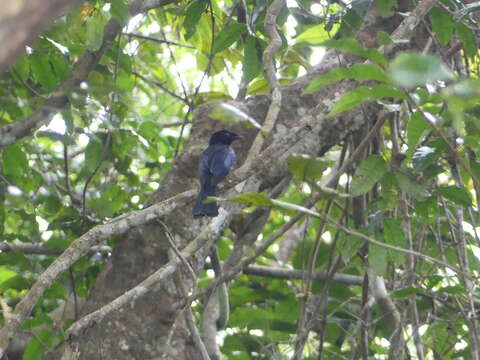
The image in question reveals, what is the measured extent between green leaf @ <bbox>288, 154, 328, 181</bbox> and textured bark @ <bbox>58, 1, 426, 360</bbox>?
44 centimetres

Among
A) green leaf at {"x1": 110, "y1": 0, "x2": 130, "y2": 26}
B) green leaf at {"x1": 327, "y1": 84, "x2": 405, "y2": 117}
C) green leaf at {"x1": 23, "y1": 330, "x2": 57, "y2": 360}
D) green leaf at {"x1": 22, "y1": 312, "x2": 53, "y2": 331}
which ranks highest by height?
green leaf at {"x1": 110, "y1": 0, "x2": 130, "y2": 26}

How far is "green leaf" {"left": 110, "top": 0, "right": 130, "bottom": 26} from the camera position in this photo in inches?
130

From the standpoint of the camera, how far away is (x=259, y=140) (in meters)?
3.47

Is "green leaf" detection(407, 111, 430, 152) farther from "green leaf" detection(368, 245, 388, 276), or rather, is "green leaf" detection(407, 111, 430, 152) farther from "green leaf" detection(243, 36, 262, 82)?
"green leaf" detection(243, 36, 262, 82)

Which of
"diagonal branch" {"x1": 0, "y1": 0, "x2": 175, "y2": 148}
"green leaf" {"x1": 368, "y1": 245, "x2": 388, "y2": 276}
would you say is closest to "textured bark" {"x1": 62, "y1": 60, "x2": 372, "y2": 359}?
"green leaf" {"x1": 368, "y1": 245, "x2": 388, "y2": 276}

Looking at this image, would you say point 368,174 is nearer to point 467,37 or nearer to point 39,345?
point 467,37

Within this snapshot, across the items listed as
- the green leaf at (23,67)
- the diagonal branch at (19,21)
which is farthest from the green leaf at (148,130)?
the diagonal branch at (19,21)

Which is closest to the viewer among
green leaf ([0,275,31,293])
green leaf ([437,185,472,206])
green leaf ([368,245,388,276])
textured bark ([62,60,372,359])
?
green leaf ([437,185,472,206])

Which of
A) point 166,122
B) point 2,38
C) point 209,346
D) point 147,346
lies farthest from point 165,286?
point 166,122

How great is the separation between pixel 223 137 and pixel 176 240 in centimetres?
76

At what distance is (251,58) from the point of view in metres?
3.78

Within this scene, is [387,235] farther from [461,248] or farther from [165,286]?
[165,286]

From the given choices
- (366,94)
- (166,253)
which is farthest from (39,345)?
(366,94)

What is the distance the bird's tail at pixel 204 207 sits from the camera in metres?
3.71
